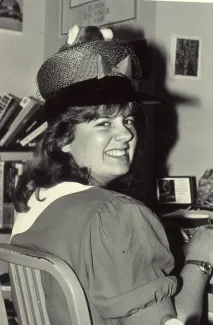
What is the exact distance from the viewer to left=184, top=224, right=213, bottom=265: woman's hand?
1138mm

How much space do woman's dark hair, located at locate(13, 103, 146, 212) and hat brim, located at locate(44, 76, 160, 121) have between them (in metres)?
0.02

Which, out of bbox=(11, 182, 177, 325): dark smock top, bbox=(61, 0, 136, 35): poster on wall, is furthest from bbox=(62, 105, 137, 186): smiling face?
bbox=(61, 0, 136, 35): poster on wall

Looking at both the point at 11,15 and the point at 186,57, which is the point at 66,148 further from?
the point at 11,15

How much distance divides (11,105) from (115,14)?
694 millimetres

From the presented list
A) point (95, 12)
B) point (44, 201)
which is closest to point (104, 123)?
point (44, 201)

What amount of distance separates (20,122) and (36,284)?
66.7 inches

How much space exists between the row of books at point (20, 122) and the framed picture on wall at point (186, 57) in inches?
28.4

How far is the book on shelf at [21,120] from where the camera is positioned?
8.38ft

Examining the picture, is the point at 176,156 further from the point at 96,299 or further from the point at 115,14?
the point at 96,299

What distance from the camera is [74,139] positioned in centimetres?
117

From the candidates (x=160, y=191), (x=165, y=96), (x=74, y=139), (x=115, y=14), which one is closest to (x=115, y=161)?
(x=74, y=139)

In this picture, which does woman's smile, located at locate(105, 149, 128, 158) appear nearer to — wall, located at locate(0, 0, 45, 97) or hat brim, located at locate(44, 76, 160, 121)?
hat brim, located at locate(44, 76, 160, 121)

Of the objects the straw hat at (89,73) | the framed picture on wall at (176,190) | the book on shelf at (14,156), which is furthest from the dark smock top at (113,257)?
the book on shelf at (14,156)

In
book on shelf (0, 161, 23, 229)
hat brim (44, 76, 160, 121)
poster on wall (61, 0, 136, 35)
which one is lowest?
book on shelf (0, 161, 23, 229)
